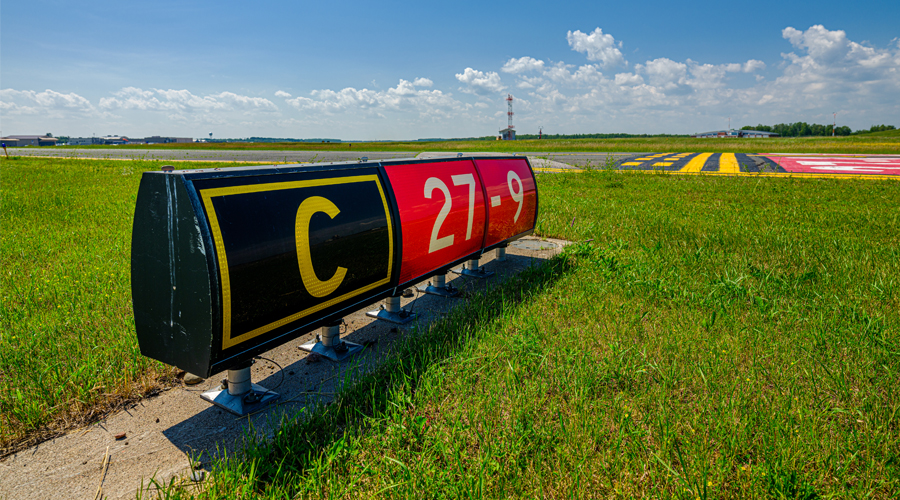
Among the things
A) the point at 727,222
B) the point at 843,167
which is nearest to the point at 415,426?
the point at 727,222

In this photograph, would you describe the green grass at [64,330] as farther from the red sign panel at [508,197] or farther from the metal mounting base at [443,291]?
the red sign panel at [508,197]

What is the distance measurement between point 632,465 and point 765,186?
13106mm

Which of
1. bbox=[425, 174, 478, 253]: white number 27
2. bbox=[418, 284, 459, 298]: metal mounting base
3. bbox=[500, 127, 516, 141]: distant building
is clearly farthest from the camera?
bbox=[500, 127, 516, 141]: distant building

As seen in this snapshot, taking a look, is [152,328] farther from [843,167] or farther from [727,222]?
[843,167]

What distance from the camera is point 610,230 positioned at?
7.96 meters

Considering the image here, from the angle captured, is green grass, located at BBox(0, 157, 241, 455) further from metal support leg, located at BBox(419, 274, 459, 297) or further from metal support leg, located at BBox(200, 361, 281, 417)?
metal support leg, located at BBox(419, 274, 459, 297)

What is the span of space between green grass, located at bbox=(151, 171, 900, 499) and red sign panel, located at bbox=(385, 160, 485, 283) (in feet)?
1.93

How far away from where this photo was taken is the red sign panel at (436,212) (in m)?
3.96

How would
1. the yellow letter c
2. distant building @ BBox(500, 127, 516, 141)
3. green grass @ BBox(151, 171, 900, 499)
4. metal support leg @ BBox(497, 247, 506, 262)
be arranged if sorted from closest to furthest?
green grass @ BBox(151, 171, 900, 499), the yellow letter c, metal support leg @ BBox(497, 247, 506, 262), distant building @ BBox(500, 127, 516, 141)

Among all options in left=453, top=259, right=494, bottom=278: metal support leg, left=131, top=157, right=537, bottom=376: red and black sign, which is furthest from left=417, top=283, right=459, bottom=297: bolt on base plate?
left=131, top=157, right=537, bottom=376: red and black sign

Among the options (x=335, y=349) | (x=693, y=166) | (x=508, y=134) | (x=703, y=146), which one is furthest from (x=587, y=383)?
(x=508, y=134)

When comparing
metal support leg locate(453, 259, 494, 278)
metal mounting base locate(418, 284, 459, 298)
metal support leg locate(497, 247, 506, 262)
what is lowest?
metal mounting base locate(418, 284, 459, 298)

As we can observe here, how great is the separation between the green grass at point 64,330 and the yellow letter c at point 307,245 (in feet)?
4.78

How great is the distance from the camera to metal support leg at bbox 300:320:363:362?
3750mm
